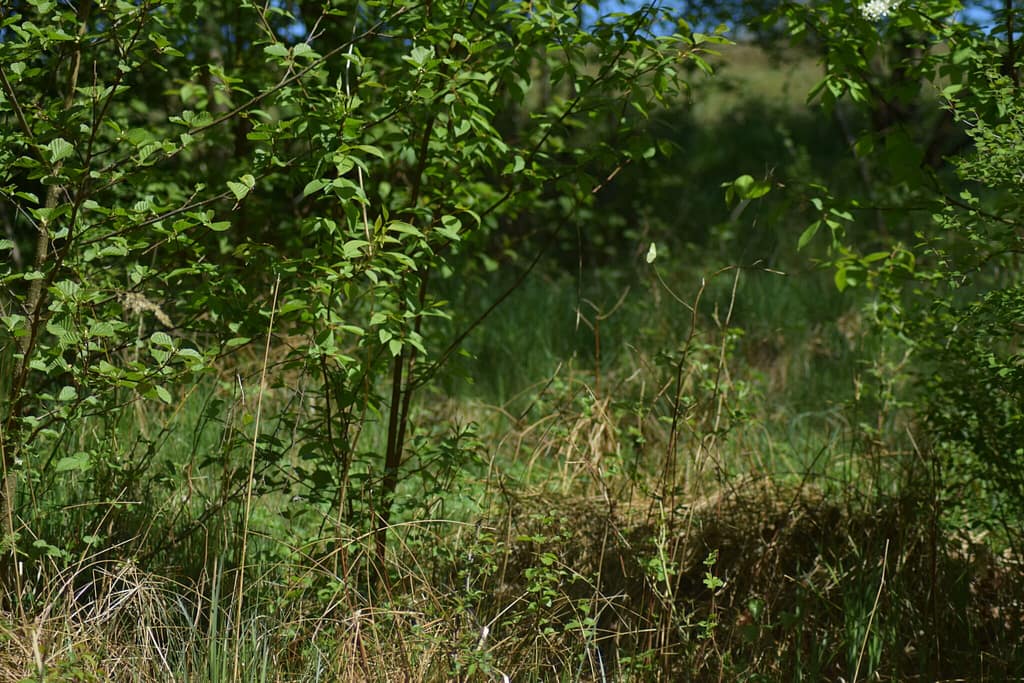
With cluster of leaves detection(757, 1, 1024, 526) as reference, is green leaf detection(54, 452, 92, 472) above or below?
below

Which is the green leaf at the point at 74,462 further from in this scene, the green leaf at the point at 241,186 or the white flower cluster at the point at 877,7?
the white flower cluster at the point at 877,7

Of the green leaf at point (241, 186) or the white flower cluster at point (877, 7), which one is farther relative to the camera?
the white flower cluster at point (877, 7)

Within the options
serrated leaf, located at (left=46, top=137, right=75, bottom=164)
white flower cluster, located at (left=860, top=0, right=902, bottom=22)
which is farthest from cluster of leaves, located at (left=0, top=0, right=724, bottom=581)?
white flower cluster, located at (left=860, top=0, right=902, bottom=22)

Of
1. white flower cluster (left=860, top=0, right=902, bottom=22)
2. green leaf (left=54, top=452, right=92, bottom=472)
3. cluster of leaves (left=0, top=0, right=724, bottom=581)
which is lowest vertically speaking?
green leaf (left=54, top=452, right=92, bottom=472)

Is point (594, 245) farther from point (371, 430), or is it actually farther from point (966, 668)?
point (966, 668)

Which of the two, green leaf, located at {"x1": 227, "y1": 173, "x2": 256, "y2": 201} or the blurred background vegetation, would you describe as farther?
the blurred background vegetation

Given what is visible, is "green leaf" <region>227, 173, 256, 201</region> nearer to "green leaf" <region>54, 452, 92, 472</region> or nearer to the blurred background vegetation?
the blurred background vegetation

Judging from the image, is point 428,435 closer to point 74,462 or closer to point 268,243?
point 268,243

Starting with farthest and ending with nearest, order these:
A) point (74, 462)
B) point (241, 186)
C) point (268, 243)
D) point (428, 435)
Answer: point (428, 435)
point (268, 243)
point (74, 462)
point (241, 186)

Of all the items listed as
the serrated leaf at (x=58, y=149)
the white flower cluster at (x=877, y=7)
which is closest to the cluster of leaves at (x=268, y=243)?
the serrated leaf at (x=58, y=149)

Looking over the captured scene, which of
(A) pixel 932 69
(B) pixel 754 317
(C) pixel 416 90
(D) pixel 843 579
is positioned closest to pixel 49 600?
(C) pixel 416 90

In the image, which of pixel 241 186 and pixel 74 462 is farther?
pixel 74 462

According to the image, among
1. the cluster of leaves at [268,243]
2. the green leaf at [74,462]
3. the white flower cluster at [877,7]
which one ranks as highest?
the white flower cluster at [877,7]

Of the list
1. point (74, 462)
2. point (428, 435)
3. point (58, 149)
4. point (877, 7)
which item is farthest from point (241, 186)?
point (877, 7)
